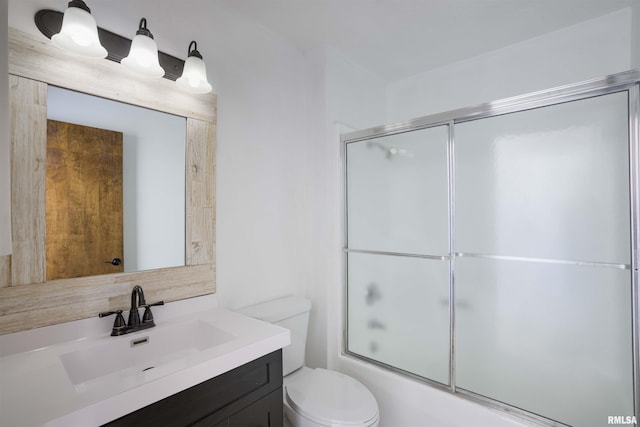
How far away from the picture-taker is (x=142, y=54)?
47.5 inches

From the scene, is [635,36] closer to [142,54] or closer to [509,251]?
[509,251]

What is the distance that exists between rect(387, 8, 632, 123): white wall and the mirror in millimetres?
1899

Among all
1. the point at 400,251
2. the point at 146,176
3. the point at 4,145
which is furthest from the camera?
the point at 400,251

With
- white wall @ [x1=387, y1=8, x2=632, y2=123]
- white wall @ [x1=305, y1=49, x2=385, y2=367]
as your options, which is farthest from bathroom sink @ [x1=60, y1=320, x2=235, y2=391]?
white wall @ [x1=387, y1=8, x2=632, y2=123]

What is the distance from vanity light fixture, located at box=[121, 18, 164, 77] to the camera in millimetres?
1196

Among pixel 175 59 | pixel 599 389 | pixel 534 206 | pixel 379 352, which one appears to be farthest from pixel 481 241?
pixel 175 59

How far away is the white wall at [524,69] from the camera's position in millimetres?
1786

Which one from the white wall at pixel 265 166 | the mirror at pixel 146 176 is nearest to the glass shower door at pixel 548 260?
the white wall at pixel 265 166

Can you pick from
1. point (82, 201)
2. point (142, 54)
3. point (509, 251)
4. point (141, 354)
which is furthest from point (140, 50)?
point (509, 251)

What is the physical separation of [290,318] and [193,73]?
1.33 meters

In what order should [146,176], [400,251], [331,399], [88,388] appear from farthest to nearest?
[400,251] < [331,399] < [146,176] < [88,388]

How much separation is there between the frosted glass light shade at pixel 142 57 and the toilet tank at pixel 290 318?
120 cm

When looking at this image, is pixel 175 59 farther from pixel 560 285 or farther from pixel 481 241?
pixel 560 285

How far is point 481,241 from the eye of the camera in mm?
1671
